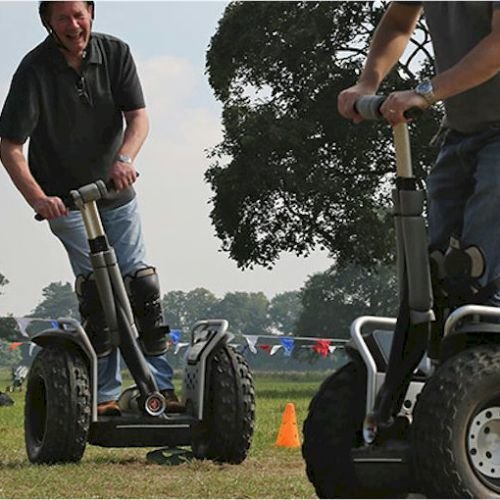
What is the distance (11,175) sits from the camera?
649 cm

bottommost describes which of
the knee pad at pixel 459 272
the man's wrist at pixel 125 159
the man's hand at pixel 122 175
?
the knee pad at pixel 459 272

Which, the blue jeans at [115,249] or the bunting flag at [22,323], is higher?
the blue jeans at [115,249]

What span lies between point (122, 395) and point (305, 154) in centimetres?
2611

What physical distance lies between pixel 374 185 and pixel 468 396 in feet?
95.2

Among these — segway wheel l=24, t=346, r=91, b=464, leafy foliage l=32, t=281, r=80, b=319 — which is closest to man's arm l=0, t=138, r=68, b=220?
segway wheel l=24, t=346, r=91, b=464

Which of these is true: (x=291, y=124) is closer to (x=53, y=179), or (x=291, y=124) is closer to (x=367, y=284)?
Result: (x=53, y=179)

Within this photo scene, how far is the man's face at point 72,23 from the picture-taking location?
6.43 meters

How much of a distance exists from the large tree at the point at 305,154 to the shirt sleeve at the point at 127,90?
81.3 feet

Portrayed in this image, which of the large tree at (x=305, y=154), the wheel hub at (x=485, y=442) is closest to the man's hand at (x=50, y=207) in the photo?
the wheel hub at (x=485, y=442)

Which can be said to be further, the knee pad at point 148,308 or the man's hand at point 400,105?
the knee pad at point 148,308

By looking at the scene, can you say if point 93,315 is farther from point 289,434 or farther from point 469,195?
point 469,195

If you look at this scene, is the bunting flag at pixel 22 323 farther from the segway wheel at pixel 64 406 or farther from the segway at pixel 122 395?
the segway wheel at pixel 64 406

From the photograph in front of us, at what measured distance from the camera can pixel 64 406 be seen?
6500mm

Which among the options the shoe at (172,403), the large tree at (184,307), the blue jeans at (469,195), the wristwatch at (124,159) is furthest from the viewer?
the large tree at (184,307)
